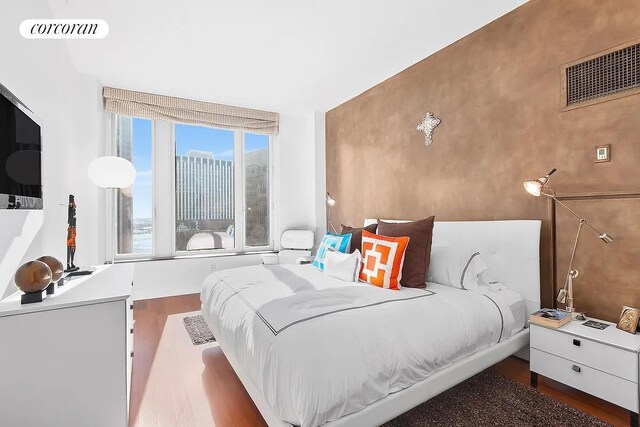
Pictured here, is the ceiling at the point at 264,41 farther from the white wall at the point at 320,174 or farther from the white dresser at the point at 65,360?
the white dresser at the point at 65,360

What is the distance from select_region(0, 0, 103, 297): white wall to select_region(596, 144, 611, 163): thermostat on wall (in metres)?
3.46

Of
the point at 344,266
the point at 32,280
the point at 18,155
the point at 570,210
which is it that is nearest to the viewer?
the point at 32,280

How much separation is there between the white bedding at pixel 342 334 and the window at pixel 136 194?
247 centimetres

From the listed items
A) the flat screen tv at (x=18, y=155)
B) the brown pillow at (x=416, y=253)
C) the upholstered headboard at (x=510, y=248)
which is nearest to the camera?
the flat screen tv at (x=18, y=155)

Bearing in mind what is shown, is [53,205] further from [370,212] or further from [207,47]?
[370,212]

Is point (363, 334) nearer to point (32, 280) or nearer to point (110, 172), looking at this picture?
point (32, 280)

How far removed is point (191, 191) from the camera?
463 centimetres

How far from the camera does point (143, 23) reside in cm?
264

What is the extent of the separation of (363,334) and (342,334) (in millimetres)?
105

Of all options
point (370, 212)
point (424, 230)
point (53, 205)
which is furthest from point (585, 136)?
point (53, 205)

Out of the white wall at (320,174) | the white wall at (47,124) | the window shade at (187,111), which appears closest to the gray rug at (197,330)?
the white wall at (47,124)

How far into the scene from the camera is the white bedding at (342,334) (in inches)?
51.6

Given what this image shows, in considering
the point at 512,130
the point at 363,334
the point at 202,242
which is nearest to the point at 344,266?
the point at 363,334

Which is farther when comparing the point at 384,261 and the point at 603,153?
the point at 384,261
